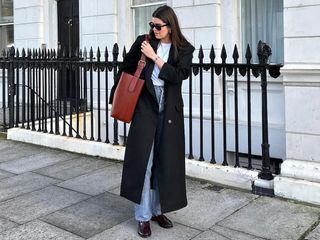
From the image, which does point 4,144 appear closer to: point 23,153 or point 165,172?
point 23,153

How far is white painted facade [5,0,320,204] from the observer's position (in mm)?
4879

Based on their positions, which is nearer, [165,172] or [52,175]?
[165,172]

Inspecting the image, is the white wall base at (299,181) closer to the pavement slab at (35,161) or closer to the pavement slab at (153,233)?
the pavement slab at (153,233)

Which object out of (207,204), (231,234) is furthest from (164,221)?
(207,204)

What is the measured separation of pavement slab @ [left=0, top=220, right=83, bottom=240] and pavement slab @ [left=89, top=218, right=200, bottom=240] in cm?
28

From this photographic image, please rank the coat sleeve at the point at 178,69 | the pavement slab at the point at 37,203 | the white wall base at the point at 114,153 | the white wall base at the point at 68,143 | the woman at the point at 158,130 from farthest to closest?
the white wall base at the point at 68,143 → the white wall base at the point at 114,153 → the pavement slab at the point at 37,203 → the woman at the point at 158,130 → the coat sleeve at the point at 178,69

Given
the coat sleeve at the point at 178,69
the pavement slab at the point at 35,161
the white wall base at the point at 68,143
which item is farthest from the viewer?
the white wall base at the point at 68,143

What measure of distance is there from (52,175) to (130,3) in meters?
5.06

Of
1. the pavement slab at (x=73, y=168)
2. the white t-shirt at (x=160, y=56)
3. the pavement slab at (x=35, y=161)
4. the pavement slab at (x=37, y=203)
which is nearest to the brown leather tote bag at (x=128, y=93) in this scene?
the white t-shirt at (x=160, y=56)

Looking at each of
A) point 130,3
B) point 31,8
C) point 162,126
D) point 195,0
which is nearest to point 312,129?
point 162,126

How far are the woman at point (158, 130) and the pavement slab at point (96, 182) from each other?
1481mm

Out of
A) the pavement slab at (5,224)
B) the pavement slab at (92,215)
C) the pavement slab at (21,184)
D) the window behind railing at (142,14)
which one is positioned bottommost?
the pavement slab at (5,224)

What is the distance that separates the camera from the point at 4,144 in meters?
8.08

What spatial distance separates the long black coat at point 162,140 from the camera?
13.0 feet
